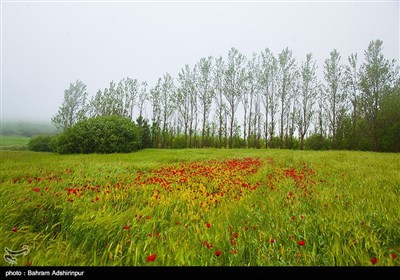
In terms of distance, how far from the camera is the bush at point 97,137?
22.3m

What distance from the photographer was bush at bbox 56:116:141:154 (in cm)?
2231

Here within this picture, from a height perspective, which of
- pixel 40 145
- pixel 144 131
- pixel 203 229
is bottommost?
pixel 203 229

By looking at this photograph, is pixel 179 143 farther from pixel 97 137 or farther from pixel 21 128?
pixel 21 128

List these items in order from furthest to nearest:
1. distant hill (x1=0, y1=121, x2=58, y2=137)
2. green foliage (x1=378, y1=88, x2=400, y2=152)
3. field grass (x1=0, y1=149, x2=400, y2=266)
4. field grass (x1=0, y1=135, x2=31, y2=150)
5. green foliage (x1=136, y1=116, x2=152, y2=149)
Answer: distant hill (x1=0, y1=121, x2=58, y2=137)
green foliage (x1=136, y1=116, x2=152, y2=149)
field grass (x1=0, y1=135, x2=31, y2=150)
green foliage (x1=378, y1=88, x2=400, y2=152)
field grass (x1=0, y1=149, x2=400, y2=266)

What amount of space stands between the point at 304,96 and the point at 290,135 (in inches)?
290

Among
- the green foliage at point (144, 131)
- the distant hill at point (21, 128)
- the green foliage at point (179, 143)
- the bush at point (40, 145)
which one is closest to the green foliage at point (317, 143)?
the green foliage at point (179, 143)

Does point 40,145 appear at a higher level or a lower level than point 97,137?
lower

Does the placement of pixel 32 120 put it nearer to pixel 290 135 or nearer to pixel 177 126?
pixel 177 126

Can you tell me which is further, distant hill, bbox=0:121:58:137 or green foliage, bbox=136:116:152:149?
distant hill, bbox=0:121:58:137

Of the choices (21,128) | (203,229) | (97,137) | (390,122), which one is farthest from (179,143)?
(21,128)

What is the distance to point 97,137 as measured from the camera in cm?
2298

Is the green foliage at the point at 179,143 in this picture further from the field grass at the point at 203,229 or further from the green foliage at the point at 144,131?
the field grass at the point at 203,229

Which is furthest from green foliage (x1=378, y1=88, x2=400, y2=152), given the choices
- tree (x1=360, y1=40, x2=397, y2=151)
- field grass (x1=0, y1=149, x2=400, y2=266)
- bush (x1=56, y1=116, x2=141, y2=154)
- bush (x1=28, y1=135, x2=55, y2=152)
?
bush (x1=28, y1=135, x2=55, y2=152)

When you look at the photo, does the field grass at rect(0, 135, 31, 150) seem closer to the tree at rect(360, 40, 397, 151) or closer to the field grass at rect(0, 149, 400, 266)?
the field grass at rect(0, 149, 400, 266)
